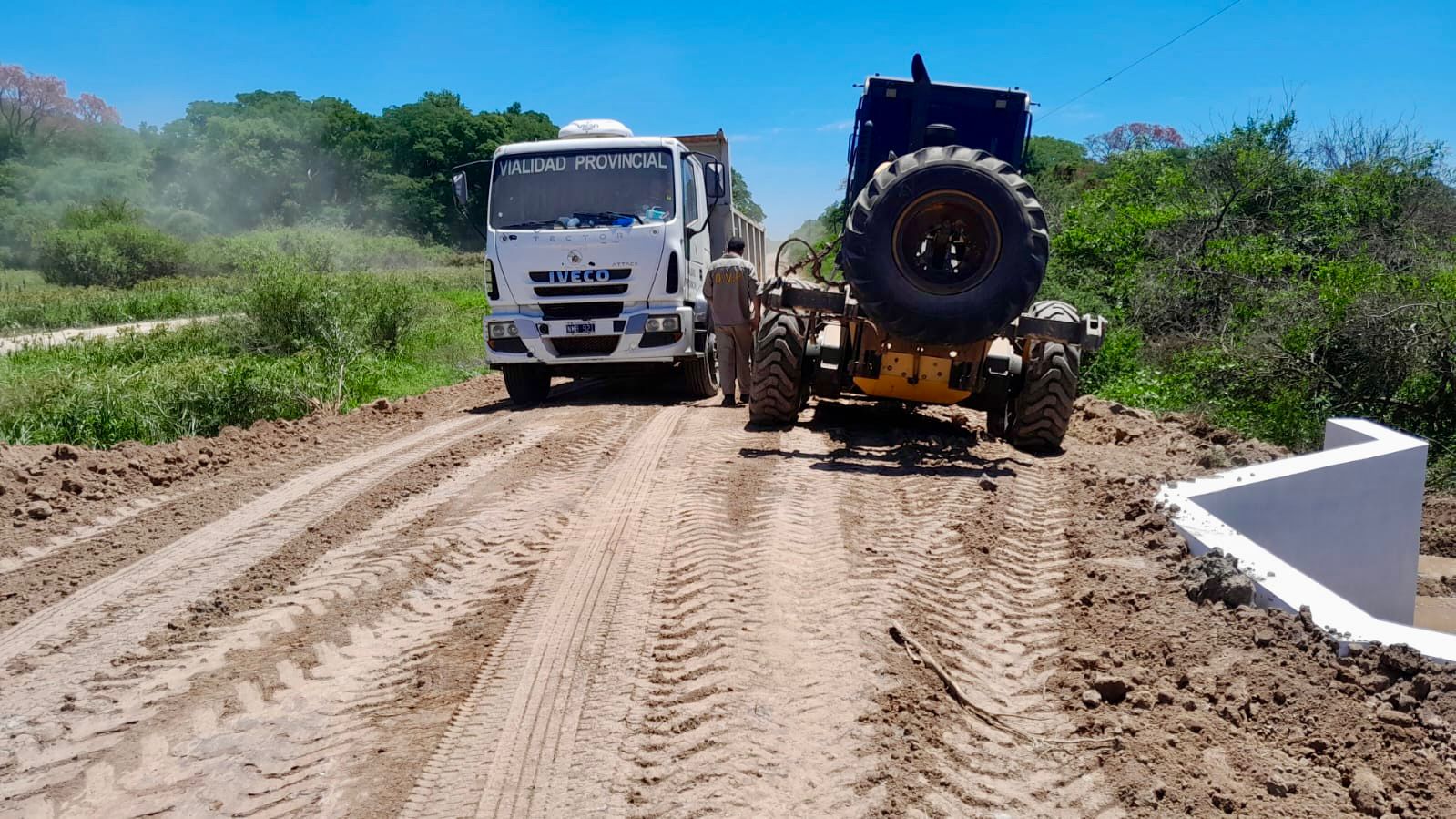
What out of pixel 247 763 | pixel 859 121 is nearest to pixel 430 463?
pixel 247 763

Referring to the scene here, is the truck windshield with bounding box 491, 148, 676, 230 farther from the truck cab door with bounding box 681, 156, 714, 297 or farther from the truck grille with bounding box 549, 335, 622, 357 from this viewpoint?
the truck grille with bounding box 549, 335, 622, 357

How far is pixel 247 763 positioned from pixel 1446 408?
10.00 metres

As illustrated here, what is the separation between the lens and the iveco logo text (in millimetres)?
10625

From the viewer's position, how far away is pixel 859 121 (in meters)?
9.56

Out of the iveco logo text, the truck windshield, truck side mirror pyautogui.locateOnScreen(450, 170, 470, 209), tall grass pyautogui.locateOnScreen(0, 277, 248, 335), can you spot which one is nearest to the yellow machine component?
the iveco logo text

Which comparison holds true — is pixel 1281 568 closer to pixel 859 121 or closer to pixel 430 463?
pixel 430 463

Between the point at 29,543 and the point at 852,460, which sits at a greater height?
the point at 852,460

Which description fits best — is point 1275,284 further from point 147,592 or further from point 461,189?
point 147,592

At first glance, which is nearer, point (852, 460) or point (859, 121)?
point (852, 460)

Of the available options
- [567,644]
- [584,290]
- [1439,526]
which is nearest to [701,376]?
[584,290]

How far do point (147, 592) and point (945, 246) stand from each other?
525cm

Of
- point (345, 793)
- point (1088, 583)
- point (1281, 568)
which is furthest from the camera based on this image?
point (1088, 583)

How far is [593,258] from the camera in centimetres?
1059

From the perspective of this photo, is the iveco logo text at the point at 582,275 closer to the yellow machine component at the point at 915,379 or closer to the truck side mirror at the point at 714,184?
the truck side mirror at the point at 714,184
